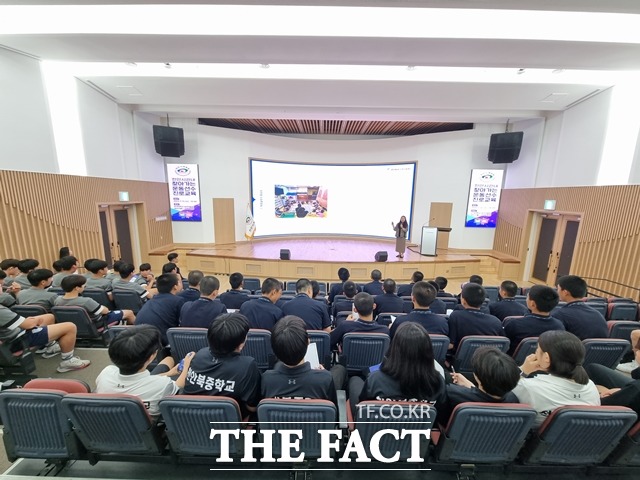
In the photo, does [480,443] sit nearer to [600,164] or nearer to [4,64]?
[600,164]

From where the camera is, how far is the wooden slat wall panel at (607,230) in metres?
5.11

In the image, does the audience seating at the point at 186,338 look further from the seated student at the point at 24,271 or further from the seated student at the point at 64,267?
the seated student at the point at 24,271

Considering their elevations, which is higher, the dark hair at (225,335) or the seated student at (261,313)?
the dark hair at (225,335)

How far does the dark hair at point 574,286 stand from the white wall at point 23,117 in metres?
8.46

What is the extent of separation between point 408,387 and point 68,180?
7.63 metres

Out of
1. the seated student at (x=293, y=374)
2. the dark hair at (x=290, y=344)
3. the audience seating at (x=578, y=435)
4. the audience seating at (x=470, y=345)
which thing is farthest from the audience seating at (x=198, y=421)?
the audience seating at (x=470, y=345)

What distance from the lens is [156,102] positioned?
704cm

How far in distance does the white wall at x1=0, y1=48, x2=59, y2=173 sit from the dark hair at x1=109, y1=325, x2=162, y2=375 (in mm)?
5529

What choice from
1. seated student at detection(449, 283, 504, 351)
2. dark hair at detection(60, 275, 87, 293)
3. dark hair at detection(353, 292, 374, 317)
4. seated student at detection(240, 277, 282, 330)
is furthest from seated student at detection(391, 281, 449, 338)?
dark hair at detection(60, 275, 87, 293)

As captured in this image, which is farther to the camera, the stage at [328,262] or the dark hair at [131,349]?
the stage at [328,262]

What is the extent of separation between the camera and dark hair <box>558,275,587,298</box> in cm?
260

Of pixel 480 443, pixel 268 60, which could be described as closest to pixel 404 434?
pixel 480 443

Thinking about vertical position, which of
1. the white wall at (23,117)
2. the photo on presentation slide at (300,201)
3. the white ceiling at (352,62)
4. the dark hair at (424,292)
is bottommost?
the dark hair at (424,292)

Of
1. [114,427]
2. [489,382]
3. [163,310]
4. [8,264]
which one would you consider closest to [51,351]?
[163,310]
